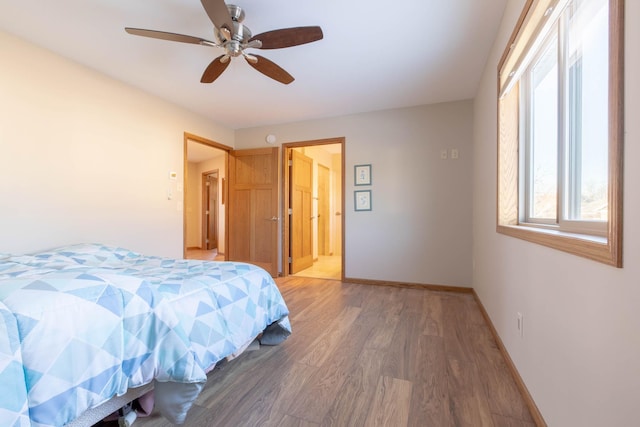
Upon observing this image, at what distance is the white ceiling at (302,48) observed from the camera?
1834mm

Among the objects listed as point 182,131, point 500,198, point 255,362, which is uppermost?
point 182,131

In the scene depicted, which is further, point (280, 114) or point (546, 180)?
point (280, 114)

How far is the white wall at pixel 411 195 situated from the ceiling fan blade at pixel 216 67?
6.29 ft

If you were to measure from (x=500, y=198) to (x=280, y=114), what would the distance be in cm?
294

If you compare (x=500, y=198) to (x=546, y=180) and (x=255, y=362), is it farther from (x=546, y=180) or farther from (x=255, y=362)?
(x=255, y=362)

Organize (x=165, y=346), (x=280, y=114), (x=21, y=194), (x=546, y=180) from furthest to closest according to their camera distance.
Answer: (x=280, y=114), (x=21, y=194), (x=546, y=180), (x=165, y=346)

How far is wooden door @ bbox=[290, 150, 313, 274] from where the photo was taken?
4285 mm

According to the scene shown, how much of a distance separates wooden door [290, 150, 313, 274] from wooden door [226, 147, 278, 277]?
289 millimetres

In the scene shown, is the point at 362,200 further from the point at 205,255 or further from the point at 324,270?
the point at 205,255

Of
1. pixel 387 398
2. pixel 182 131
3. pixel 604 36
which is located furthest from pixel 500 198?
pixel 182 131

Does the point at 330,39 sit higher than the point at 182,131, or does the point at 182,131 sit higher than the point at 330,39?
the point at 330,39

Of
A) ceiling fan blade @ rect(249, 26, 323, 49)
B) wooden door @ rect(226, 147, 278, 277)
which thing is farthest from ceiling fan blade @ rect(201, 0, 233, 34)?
wooden door @ rect(226, 147, 278, 277)

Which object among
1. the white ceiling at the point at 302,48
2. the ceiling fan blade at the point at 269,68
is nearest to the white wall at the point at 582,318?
the white ceiling at the point at 302,48

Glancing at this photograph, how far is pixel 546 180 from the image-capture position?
1.49m
